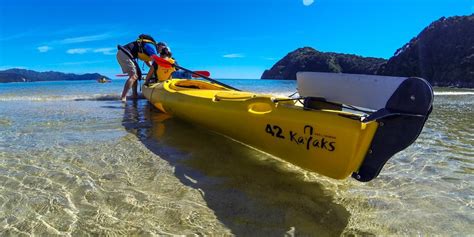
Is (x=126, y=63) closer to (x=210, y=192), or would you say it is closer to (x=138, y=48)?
(x=138, y=48)

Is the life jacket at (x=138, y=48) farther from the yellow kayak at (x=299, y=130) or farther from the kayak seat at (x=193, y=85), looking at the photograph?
the yellow kayak at (x=299, y=130)

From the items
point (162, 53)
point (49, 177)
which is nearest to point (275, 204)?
point (49, 177)

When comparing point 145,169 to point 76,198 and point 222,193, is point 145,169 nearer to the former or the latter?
point 76,198

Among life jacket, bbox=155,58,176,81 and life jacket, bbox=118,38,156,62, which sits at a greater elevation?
life jacket, bbox=118,38,156,62

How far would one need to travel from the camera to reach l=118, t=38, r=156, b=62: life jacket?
938cm

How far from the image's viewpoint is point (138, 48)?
372 inches

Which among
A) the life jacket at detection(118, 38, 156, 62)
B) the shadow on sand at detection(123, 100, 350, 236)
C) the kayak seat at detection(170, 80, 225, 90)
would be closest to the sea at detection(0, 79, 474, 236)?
the shadow on sand at detection(123, 100, 350, 236)

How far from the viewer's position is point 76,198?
2582mm

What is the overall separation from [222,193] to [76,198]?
116 centimetres

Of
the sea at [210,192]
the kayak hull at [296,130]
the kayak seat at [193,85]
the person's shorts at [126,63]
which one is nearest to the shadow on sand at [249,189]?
the sea at [210,192]

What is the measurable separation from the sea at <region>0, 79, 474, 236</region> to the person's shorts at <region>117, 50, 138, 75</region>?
17.4ft

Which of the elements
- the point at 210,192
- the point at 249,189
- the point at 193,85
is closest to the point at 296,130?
the point at 249,189

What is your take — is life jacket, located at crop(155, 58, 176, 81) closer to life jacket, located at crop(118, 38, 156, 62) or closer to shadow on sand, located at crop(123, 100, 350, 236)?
life jacket, located at crop(118, 38, 156, 62)

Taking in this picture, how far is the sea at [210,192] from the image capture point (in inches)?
86.5
